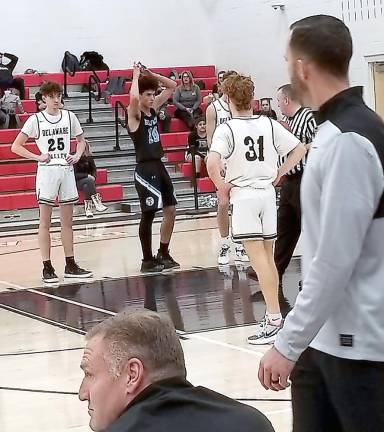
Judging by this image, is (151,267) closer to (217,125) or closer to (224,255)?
(224,255)

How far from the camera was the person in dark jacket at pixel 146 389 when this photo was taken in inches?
79.4

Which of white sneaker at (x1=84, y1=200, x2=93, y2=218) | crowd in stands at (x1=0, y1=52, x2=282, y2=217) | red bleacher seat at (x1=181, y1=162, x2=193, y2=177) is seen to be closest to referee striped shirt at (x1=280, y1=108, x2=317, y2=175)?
white sneaker at (x1=84, y1=200, x2=93, y2=218)

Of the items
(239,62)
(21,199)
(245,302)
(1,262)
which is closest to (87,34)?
(239,62)

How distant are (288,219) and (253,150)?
1429 mm

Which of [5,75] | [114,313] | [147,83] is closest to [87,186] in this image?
[5,75]

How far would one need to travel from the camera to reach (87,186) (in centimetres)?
1664

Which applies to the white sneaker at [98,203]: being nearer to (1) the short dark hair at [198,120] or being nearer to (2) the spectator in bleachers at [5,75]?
(1) the short dark hair at [198,120]

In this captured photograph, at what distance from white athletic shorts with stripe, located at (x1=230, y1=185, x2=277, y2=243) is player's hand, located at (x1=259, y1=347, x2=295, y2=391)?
3.78m

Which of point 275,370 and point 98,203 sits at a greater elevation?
point 98,203

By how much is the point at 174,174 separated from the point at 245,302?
36.9ft

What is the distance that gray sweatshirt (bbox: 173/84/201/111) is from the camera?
20422mm

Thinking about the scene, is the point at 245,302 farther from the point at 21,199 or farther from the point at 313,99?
the point at 21,199

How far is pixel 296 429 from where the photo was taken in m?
3.04

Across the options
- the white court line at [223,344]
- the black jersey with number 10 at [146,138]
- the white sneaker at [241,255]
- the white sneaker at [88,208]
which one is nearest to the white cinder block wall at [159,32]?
the white sneaker at [88,208]
